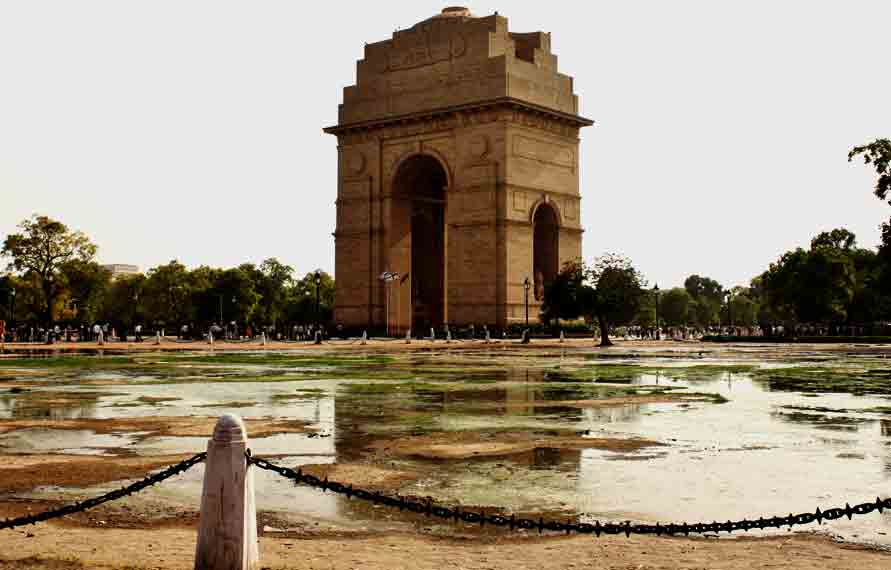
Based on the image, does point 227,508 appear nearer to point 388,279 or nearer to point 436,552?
point 436,552

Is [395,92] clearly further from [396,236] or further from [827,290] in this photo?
[827,290]

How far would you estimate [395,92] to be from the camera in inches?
2913

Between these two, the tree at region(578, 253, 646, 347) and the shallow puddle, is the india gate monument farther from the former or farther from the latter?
the shallow puddle

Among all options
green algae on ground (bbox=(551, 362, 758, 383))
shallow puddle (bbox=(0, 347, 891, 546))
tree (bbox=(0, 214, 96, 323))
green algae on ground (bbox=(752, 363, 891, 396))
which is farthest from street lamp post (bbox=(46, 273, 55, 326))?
→ green algae on ground (bbox=(752, 363, 891, 396))

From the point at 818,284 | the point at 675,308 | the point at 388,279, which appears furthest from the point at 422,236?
the point at 675,308

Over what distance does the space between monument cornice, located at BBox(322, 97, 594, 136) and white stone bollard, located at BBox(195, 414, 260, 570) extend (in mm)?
62253

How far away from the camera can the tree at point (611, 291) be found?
210 feet

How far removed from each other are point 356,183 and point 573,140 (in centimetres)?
1621

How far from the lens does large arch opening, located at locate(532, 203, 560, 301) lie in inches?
2913

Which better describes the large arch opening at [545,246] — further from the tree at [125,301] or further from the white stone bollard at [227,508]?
the tree at [125,301]

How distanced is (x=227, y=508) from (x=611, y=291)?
59.1m

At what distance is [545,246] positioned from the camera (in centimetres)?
7562

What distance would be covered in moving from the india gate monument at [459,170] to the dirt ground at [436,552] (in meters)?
60.8

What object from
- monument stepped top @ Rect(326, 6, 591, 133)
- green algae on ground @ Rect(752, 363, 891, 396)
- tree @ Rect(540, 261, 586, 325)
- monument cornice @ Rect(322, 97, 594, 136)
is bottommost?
green algae on ground @ Rect(752, 363, 891, 396)
